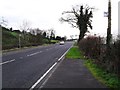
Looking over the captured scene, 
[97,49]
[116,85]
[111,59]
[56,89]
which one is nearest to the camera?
[56,89]

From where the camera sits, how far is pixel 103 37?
24.9 metres

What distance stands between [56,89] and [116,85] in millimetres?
2516

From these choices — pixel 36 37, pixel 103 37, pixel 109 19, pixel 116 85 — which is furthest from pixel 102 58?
pixel 36 37

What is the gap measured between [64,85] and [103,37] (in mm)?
12347

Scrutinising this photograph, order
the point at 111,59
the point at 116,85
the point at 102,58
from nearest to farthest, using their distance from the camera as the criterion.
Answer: the point at 116,85 → the point at 111,59 → the point at 102,58

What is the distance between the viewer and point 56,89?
1195 cm

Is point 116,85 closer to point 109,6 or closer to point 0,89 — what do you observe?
point 0,89

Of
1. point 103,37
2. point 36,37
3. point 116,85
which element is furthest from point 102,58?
point 36,37

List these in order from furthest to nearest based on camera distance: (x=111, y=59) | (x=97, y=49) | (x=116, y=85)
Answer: (x=97, y=49)
(x=111, y=59)
(x=116, y=85)

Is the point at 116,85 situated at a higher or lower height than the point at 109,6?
lower

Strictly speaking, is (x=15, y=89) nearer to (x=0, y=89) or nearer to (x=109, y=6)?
(x=0, y=89)

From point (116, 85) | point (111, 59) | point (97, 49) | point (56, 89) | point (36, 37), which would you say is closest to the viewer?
point (56, 89)

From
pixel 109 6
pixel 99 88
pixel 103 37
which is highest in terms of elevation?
pixel 109 6

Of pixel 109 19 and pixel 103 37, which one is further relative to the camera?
pixel 103 37
